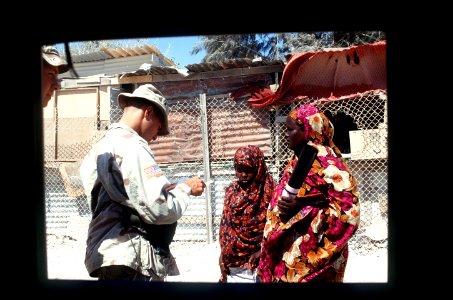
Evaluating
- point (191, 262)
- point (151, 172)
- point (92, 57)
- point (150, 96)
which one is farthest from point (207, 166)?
point (92, 57)

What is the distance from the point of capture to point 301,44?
17047 millimetres

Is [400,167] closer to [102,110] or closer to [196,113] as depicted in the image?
[196,113]

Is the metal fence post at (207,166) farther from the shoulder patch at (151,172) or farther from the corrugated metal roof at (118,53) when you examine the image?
the shoulder patch at (151,172)

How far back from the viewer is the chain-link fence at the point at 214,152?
6348 millimetres

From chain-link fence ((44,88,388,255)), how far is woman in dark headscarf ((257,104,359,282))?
3.39m

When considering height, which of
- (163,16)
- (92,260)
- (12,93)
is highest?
(163,16)

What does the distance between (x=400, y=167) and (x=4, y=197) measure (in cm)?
111

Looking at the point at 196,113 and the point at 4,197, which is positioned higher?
the point at 196,113

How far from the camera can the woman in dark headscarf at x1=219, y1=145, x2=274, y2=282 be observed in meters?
3.94

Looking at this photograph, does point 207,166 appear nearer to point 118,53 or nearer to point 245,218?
point 245,218

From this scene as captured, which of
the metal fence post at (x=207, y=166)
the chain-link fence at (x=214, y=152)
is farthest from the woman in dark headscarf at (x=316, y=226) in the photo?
the metal fence post at (x=207, y=166)

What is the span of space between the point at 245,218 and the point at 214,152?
3.02 m

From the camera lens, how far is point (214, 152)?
6.97 metres

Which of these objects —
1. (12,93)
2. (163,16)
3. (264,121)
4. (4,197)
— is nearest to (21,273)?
(4,197)
